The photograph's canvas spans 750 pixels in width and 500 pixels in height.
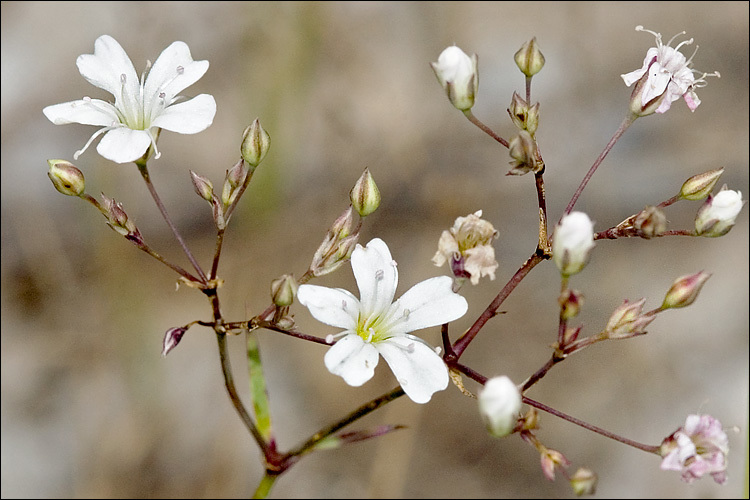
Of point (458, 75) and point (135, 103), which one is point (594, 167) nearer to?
point (458, 75)

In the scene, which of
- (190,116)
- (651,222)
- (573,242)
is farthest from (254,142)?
(651,222)

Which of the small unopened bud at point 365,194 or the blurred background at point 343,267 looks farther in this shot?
the blurred background at point 343,267

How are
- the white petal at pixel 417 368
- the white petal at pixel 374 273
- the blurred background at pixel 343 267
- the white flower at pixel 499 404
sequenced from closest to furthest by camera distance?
the white flower at pixel 499 404
the white petal at pixel 417 368
the white petal at pixel 374 273
the blurred background at pixel 343 267

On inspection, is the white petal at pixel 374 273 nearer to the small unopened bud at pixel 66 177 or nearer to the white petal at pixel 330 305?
the white petal at pixel 330 305

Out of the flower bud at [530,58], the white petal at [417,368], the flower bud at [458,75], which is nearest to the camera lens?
the white petal at [417,368]

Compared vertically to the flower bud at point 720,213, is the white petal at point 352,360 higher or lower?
lower

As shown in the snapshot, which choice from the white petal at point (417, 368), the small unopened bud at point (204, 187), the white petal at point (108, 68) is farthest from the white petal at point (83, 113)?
the white petal at point (417, 368)

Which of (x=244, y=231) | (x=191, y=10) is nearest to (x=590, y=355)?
(x=244, y=231)

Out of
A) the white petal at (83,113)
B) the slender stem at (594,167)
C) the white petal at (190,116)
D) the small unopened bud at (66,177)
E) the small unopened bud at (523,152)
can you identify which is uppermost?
the white petal at (83,113)
